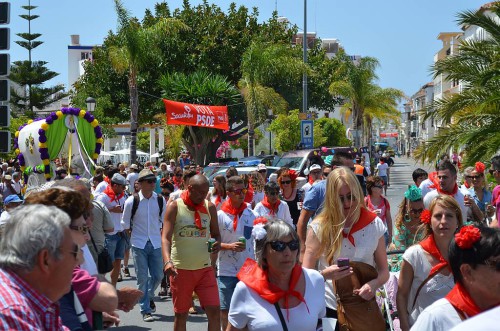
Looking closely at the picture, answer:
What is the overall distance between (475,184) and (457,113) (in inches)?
320

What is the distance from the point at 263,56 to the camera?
122 feet

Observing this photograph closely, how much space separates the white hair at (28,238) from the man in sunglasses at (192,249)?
4.76 metres

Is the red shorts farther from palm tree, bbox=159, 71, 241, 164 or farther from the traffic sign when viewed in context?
palm tree, bbox=159, 71, 241, 164


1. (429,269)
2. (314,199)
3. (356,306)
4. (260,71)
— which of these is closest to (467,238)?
(429,269)

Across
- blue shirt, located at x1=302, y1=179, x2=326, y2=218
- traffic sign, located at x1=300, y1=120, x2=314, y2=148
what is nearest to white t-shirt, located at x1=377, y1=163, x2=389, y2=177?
traffic sign, located at x1=300, y1=120, x2=314, y2=148

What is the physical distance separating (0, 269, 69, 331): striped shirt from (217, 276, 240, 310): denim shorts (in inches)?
201

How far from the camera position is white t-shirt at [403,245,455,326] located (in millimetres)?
5363

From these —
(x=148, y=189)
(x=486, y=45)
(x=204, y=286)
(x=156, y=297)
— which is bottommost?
(x=156, y=297)

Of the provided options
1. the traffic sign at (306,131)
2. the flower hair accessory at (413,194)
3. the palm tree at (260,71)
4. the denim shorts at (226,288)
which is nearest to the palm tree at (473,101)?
the flower hair accessory at (413,194)

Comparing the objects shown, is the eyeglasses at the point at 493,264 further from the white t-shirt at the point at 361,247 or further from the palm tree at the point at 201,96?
the palm tree at the point at 201,96

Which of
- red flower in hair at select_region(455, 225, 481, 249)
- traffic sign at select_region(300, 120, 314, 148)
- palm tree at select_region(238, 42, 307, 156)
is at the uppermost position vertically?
palm tree at select_region(238, 42, 307, 156)

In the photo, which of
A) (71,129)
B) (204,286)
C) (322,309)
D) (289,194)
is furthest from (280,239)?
(71,129)

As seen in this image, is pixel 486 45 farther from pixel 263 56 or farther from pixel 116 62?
pixel 263 56

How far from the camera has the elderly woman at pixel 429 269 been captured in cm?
537
